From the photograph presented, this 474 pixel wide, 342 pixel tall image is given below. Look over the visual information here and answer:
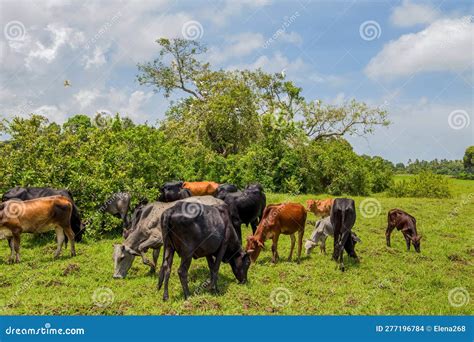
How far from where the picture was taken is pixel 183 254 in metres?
8.59

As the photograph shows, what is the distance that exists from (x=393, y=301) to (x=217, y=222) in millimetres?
3992

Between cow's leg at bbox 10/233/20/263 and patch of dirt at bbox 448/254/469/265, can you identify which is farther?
patch of dirt at bbox 448/254/469/265

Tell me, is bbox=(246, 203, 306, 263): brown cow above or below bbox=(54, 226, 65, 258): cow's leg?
above

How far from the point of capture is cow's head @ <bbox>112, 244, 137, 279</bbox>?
10141 millimetres

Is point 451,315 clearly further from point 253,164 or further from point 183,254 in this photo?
point 253,164

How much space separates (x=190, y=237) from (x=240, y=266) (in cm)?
169

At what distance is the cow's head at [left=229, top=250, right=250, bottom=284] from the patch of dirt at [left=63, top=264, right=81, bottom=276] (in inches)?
159

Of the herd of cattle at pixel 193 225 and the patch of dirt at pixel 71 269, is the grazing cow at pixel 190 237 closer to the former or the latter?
the herd of cattle at pixel 193 225

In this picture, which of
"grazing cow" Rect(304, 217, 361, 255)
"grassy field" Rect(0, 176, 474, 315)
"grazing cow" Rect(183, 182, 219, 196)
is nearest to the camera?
"grassy field" Rect(0, 176, 474, 315)

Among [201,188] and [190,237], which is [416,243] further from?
[201,188]

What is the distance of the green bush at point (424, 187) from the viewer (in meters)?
34.3

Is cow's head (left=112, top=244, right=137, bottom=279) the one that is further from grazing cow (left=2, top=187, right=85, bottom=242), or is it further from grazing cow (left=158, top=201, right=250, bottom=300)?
grazing cow (left=2, top=187, right=85, bottom=242)

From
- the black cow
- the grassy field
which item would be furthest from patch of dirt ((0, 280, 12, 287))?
the black cow

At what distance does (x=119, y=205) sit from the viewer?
591 inches
